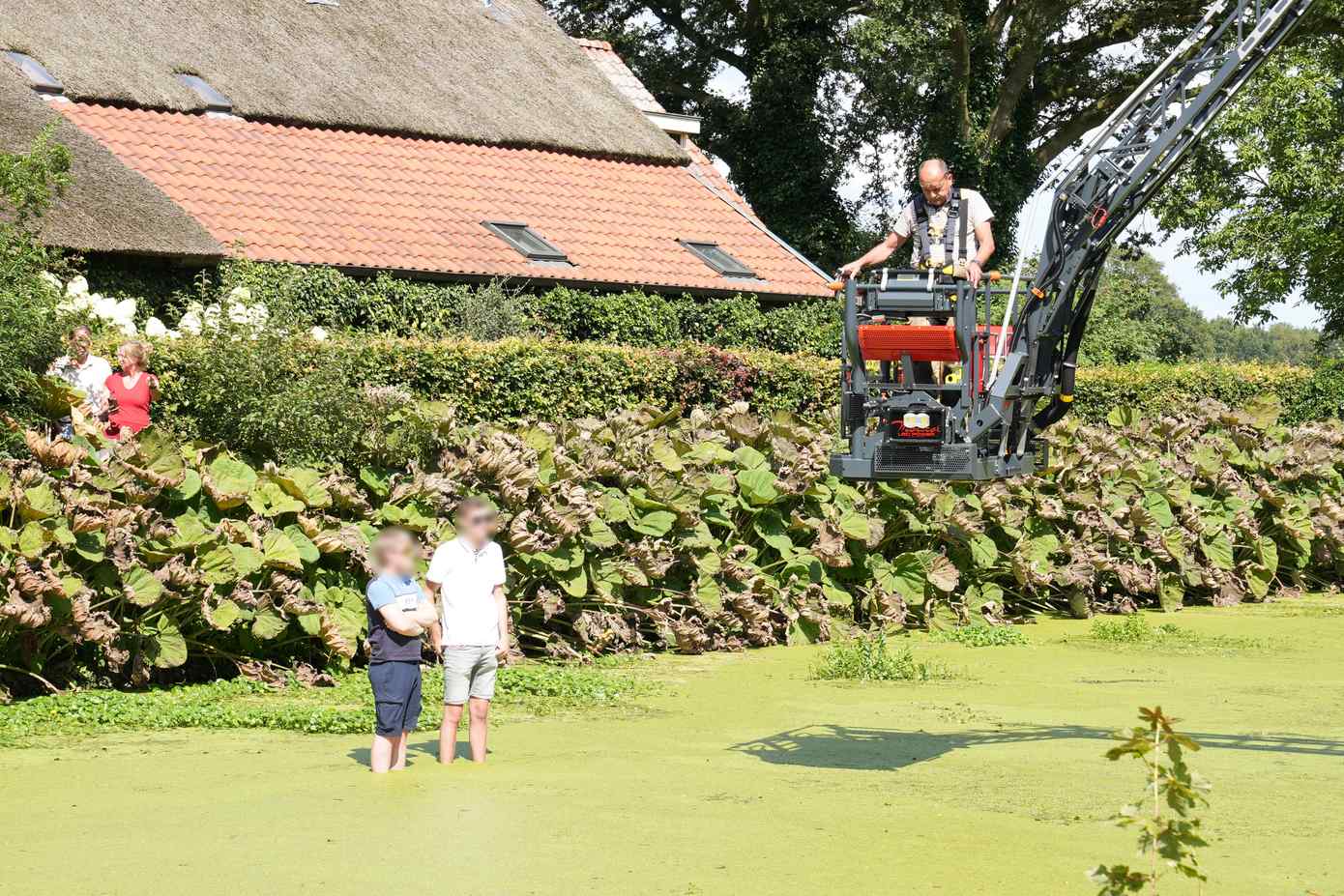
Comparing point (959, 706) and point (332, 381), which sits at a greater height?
point (332, 381)

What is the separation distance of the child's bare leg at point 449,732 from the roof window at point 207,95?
18.4m

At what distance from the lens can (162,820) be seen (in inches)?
302

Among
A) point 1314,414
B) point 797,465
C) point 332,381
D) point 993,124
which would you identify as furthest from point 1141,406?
point 993,124

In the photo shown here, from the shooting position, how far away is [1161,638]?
15070 mm

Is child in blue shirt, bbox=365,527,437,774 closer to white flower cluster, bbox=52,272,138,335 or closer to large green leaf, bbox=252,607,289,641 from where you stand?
large green leaf, bbox=252,607,289,641

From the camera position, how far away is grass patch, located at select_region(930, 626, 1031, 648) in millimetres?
14906

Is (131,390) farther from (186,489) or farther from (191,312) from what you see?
(191,312)

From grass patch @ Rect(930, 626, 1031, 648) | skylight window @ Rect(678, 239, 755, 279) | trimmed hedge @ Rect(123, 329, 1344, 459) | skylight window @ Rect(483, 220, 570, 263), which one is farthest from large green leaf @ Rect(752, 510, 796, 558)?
skylight window @ Rect(678, 239, 755, 279)

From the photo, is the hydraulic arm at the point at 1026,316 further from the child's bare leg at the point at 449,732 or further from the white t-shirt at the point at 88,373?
the white t-shirt at the point at 88,373

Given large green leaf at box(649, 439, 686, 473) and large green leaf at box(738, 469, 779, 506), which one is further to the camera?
large green leaf at box(738, 469, 779, 506)

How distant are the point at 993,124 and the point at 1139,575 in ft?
67.4

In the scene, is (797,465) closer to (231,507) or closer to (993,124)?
(231,507)

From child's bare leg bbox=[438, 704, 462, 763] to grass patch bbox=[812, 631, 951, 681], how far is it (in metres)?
4.11

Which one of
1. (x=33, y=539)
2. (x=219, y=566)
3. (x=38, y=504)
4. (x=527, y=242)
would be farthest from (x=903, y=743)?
(x=527, y=242)
